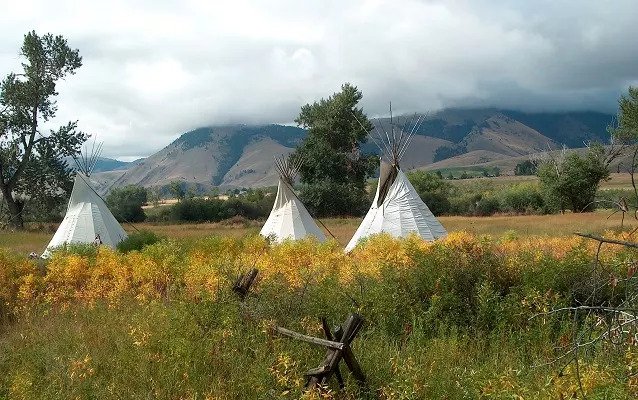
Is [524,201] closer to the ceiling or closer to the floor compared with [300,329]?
closer to the floor

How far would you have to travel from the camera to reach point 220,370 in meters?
5.17

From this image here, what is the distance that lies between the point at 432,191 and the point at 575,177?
41.6 ft

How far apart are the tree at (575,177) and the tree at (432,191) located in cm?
828

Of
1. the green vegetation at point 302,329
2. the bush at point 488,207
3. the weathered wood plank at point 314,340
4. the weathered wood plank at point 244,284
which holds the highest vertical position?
the weathered wood plank at point 244,284

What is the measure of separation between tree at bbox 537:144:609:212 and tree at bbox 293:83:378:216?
39.2ft

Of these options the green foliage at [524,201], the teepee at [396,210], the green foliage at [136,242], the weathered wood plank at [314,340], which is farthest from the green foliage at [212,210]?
the weathered wood plank at [314,340]

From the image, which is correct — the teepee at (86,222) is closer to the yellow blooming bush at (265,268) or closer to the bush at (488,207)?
the yellow blooming bush at (265,268)

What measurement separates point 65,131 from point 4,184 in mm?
3979

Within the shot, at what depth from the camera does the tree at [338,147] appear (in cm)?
3922

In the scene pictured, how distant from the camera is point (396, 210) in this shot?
15523 mm

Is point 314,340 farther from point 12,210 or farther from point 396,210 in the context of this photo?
point 12,210

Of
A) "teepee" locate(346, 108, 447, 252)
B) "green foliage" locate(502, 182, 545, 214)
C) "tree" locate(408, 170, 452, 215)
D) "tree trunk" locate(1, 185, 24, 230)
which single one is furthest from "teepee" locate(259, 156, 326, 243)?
"green foliage" locate(502, 182, 545, 214)

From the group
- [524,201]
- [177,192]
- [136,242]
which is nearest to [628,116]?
[524,201]

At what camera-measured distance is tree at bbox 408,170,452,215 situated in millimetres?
41469
